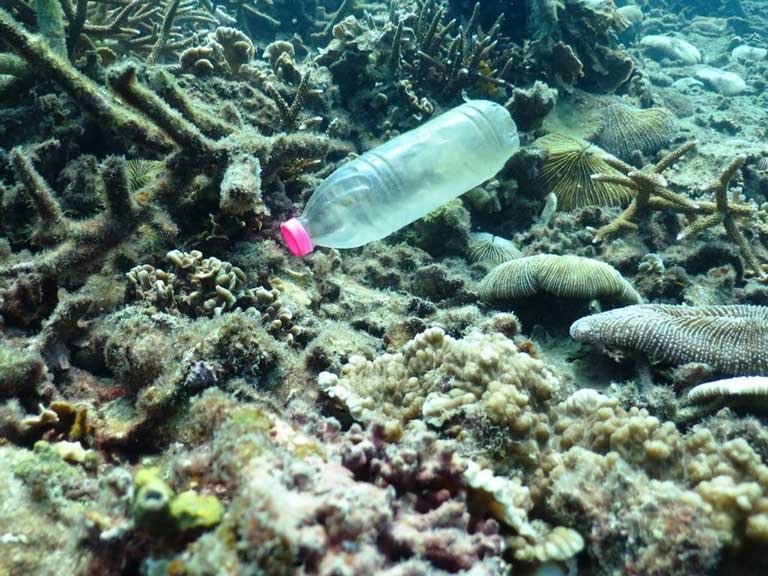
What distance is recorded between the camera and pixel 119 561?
146 cm

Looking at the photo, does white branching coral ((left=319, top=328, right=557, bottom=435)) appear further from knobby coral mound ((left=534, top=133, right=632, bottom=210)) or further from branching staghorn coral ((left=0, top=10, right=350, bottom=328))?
knobby coral mound ((left=534, top=133, right=632, bottom=210))

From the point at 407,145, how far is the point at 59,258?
2540 mm

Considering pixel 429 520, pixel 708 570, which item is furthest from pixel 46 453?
pixel 708 570

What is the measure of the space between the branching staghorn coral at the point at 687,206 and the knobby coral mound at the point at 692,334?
1.89 m

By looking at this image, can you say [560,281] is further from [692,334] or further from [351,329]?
[351,329]

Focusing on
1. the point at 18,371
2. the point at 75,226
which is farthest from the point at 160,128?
the point at 18,371

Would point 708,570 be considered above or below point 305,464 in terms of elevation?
below

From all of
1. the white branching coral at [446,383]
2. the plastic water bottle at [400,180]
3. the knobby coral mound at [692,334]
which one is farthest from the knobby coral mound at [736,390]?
the plastic water bottle at [400,180]

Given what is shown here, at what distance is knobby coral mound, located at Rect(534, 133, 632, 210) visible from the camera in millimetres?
5633

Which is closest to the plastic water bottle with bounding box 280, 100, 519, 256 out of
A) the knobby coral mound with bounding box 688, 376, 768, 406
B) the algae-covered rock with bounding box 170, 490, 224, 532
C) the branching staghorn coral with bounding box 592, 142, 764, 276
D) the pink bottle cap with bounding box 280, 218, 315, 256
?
the pink bottle cap with bounding box 280, 218, 315, 256

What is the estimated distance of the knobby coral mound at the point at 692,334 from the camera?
2781 millimetres

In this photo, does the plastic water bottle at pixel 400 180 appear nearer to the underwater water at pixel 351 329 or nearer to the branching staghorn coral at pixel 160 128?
the underwater water at pixel 351 329

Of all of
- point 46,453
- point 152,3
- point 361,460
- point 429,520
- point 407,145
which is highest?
point 152,3

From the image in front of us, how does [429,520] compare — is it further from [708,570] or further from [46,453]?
[46,453]
